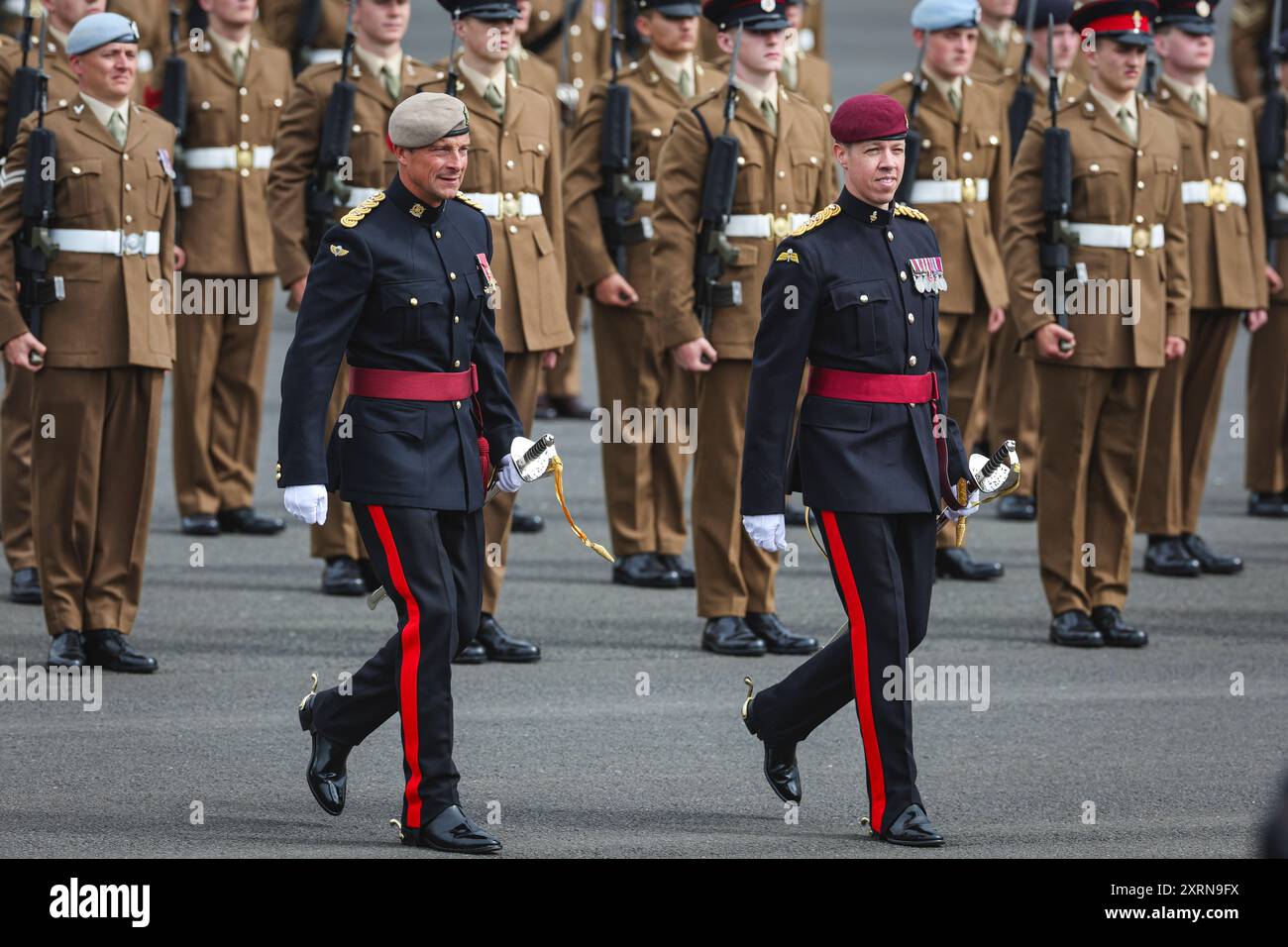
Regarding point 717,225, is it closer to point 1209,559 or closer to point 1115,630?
point 1115,630

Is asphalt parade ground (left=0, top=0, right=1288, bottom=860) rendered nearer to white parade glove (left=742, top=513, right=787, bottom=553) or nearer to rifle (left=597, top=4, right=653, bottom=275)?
white parade glove (left=742, top=513, right=787, bottom=553)

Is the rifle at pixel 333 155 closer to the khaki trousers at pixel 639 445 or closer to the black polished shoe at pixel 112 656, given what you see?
the khaki trousers at pixel 639 445

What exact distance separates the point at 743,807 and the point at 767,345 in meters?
1.15

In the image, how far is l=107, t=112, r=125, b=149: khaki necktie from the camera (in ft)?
23.9

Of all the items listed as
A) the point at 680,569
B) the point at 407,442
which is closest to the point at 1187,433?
the point at 680,569

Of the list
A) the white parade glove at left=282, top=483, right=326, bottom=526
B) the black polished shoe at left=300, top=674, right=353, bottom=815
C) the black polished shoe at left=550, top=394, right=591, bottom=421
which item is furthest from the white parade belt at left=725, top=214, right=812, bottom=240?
the black polished shoe at left=550, top=394, right=591, bottom=421

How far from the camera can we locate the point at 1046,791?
238 inches

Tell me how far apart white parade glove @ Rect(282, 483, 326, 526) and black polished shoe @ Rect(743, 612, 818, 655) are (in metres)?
2.48

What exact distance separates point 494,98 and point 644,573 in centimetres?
201

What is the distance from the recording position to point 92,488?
7375 mm

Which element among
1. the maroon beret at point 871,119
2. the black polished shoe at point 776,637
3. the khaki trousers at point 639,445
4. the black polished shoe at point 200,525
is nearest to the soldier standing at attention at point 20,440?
Result: the black polished shoe at point 200,525

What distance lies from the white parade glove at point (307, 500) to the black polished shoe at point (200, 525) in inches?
163
